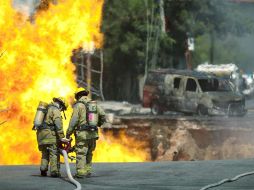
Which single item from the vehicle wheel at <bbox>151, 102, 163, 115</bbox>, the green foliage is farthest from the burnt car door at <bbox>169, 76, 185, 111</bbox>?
the green foliage

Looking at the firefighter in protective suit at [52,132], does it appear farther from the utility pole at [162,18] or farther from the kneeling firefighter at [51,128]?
the utility pole at [162,18]

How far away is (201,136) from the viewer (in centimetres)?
2603

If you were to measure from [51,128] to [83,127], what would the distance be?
714 millimetres

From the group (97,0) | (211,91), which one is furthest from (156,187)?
(211,91)

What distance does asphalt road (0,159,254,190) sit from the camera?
1154 cm

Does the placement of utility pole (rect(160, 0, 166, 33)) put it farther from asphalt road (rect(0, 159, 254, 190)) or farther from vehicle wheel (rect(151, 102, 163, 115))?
asphalt road (rect(0, 159, 254, 190))

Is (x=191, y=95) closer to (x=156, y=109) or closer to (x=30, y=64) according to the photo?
(x=156, y=109)

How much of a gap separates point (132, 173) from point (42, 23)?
5.90 metres

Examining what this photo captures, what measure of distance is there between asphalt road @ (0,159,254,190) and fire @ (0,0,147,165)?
9.97ft

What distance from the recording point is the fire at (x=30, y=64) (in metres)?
17.0

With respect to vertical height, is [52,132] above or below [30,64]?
below

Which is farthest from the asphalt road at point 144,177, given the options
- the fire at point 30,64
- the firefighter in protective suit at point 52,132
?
the fire at point 30,64

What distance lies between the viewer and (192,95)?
2873 cm

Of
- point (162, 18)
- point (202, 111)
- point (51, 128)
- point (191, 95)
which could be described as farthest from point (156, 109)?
point (51, 128)
